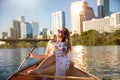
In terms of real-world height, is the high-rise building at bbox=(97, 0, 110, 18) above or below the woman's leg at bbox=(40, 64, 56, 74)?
above

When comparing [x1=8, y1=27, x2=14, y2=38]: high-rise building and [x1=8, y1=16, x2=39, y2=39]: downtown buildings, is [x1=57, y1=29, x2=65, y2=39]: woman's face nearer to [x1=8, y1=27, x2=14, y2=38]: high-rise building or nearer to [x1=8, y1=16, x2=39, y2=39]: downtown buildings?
[x1=8, y1=27, x2=14, y2=38]: high-rise building

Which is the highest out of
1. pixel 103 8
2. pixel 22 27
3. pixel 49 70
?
pixel 103 8

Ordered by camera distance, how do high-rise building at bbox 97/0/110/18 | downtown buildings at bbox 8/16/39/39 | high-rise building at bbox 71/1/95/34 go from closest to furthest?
downtown buildings at bbox 8/16/39/39 < high-rise building at bbox 71/1/95/34 < high-rise building at bbox 97/0/110/18

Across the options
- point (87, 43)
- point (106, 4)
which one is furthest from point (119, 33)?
point (106, 4)

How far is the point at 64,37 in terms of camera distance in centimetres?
257

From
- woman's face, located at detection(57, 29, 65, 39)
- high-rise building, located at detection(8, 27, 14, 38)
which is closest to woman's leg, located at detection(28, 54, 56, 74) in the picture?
woman's face, located at detection(57, 29, 65, 39)

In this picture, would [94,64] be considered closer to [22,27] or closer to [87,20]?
[22,27]

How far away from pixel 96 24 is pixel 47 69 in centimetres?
4304

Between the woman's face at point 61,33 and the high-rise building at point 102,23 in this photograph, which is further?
the high-rise building at point 102,23

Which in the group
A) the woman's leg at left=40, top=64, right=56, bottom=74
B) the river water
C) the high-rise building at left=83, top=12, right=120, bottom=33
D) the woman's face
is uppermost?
the high-rise building at left=83, top=12, right=120, bottom=33

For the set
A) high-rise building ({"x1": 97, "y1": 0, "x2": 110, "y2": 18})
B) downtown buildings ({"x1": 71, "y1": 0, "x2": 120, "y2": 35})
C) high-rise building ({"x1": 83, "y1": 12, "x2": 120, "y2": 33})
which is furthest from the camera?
high-rise building ({"x1": 97, "y1": 0, "x2": 110, "y2": 18})

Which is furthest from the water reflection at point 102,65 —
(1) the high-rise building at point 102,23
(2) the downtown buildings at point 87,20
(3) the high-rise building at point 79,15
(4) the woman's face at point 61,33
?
(3) the high-rise building at point 79,15

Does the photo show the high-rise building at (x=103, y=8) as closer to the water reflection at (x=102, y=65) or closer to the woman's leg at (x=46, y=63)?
the water reflection at (x=102, y=65)

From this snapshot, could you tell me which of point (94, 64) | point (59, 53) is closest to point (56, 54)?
point (59, 53)
